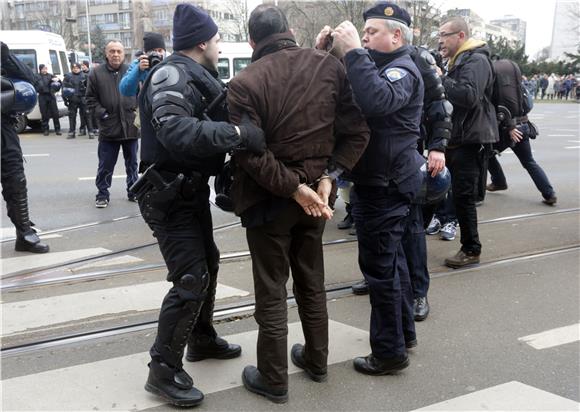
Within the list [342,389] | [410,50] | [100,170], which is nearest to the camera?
[342,389]

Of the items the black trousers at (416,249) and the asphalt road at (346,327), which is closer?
the asphalt road at (346,327)

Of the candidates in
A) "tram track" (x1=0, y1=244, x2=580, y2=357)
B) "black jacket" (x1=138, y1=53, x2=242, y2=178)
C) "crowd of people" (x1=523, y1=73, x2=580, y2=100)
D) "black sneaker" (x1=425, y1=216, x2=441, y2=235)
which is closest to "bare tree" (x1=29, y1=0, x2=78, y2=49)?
"crowd of people" (x1=523, y1=73, x2=580, y2=100)

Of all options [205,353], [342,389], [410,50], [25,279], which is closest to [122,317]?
[205,353]

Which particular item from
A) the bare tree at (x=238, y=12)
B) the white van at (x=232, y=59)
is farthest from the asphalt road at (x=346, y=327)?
the bare tree at (x=238, y=12)

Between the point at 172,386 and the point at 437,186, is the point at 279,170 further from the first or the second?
the point at 437,186

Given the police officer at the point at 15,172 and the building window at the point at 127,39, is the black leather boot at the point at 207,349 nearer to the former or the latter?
the police officer at the point at 15,172

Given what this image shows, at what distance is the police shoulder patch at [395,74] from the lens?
300 cm

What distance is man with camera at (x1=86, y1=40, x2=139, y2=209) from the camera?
756 centimetres

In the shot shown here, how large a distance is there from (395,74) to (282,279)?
119 centimetres

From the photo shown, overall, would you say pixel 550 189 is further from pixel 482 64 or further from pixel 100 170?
pixel 100 170

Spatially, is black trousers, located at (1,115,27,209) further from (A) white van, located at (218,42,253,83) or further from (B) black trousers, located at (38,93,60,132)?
(A) white van, located at (218,42,253,83)

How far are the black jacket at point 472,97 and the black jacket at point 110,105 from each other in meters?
4.28

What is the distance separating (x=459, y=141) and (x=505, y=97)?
1736mm

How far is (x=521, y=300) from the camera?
441cm
